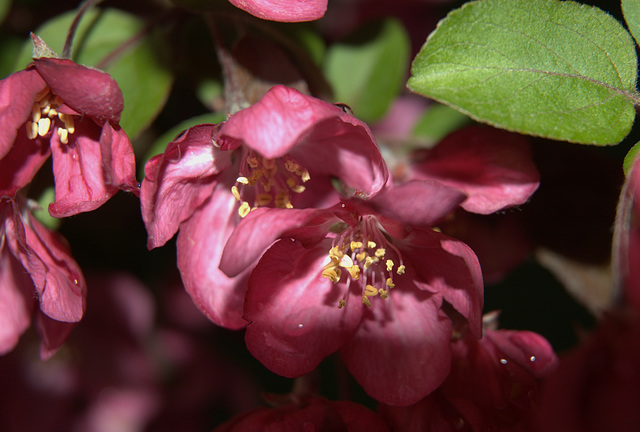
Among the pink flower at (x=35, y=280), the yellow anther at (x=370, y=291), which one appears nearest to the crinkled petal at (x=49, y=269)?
the pink flower at (x=35, y=280)

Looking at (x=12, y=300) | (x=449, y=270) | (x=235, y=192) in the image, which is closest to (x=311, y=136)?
(x=235, y=192)

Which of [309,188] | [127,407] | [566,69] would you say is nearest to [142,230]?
[127,407]

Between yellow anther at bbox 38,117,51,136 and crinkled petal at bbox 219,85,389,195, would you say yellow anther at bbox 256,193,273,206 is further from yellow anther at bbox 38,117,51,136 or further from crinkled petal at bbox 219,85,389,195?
yellow anther at bbox 38,117,51,136

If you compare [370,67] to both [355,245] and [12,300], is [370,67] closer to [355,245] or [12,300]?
[355,245]

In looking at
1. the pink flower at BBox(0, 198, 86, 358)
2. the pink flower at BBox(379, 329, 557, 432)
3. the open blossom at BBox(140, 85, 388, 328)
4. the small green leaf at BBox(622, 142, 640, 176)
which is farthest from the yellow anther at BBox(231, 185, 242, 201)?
the small green leaf at BBox(622, 142, 640, 176)

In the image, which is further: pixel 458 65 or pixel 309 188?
pixel 309 188

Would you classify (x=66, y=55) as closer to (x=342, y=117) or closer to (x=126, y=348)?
(x=342, y=117)
